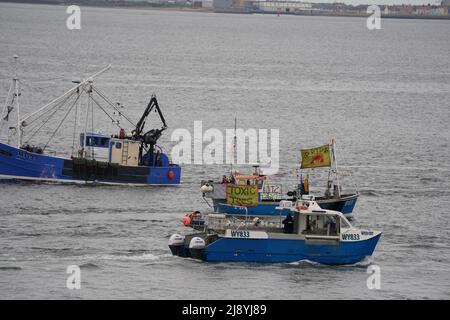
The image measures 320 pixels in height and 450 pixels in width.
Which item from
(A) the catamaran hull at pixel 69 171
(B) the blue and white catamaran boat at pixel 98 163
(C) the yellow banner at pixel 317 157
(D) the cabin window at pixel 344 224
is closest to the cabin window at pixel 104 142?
(B) the blue and white catamaran boat at pixel 98 163

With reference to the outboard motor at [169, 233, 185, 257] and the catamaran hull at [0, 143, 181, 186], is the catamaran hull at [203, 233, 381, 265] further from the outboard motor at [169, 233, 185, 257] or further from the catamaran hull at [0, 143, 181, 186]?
the catamaran hull at [0, 143, 181, 186]

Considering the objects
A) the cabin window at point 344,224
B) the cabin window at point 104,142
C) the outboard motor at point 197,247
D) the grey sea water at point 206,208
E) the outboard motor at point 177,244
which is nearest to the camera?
the grey sea water at point 206,208

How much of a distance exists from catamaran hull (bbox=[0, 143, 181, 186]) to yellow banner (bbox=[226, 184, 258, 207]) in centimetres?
2175

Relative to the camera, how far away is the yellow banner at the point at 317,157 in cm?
7294

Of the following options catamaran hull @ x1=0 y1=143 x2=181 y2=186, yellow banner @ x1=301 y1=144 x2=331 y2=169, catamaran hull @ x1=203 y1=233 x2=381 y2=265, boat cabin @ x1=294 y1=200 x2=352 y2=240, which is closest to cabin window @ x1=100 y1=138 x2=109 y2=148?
catamaran hull @ x1=0 y1=143 x2=181 y2=186

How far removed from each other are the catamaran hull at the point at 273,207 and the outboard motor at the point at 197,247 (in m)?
12.3

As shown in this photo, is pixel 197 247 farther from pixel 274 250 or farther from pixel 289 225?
pixel 289 225

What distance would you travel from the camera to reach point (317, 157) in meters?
73.6

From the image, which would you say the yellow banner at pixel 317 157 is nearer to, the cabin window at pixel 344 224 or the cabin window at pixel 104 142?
the cabin window at pixel 344 224

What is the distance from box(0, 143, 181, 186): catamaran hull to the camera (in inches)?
3332

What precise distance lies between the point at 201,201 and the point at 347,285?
22.4 meters

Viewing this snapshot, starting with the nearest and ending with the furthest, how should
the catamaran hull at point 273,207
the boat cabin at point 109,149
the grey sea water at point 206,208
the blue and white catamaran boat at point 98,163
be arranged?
1. the grey sea water at point 206,208
2. the catamaran hull at point 273,207
3. the blue and white catamaran boat at point 98,163
4. the boat cabin at point 109,149

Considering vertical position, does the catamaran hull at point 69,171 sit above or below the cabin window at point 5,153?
below
